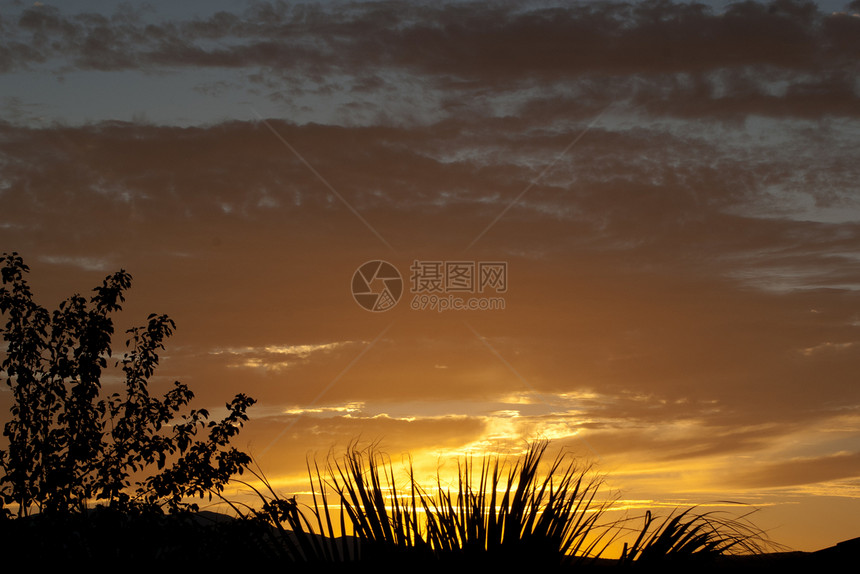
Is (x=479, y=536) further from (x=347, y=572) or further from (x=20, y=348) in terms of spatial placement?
(x=20, y=348)

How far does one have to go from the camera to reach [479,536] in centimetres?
535

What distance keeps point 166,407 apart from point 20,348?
255cm

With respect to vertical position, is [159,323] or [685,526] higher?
[159,323]

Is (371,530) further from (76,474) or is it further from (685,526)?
(76,474)

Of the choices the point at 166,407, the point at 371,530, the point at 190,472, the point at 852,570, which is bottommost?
the point at 852,570

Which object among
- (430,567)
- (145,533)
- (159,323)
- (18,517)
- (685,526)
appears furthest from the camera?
(159,323)

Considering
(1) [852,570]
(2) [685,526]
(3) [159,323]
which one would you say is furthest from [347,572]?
(3) [159,323]

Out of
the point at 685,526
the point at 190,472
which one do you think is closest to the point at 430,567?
the point at 685,526

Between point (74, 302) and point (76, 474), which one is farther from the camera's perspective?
point (74, 302)

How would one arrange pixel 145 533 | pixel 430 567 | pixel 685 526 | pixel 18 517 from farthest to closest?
pixel 18 517 → pixel 145 533 → pixel 685 526 → pixel 430 567

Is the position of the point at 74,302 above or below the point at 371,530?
above

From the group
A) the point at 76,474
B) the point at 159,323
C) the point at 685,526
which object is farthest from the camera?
the point at 159,323

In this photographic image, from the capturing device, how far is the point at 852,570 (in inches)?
209

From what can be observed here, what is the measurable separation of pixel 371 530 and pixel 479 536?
0.70 meters
